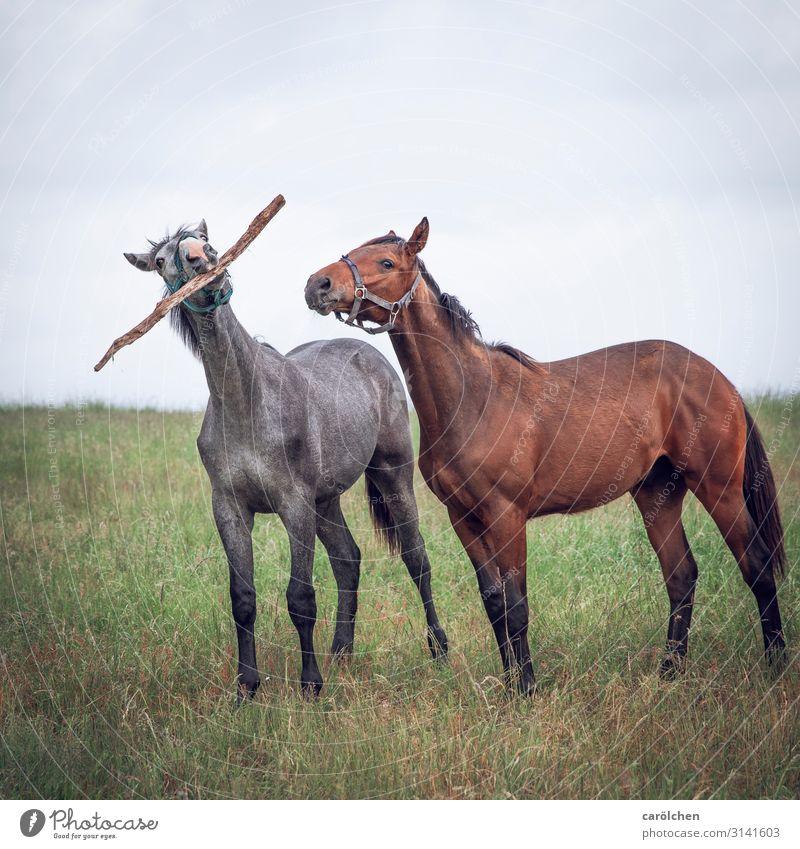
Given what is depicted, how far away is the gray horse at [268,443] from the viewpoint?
18.1ft

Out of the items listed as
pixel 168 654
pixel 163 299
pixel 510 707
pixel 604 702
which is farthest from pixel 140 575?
pixel 604 702

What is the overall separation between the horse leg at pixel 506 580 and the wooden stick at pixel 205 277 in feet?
7.71

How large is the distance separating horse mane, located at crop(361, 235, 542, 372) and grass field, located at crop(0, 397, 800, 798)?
7.00 feet

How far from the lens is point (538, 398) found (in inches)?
243

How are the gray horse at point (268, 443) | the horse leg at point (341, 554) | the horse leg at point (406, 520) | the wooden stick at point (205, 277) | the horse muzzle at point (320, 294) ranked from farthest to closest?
1. the horse leg at point (406, 520)
2. the horse leg at point (341, 554)
3. the gray horse at point (268, 443)
4. the horse muzzle at point (320, 294)
5. the wooden stick at point (205, 277)

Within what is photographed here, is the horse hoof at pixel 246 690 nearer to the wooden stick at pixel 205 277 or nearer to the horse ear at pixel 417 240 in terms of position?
the wooden stick at pixel 205 277

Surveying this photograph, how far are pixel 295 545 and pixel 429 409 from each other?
1.40 meters

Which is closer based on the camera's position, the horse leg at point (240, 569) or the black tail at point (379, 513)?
the horse leg at point (240, 569)

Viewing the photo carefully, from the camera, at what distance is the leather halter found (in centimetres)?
534

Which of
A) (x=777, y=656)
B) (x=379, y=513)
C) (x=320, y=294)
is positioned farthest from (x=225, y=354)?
(x=777, y=656)

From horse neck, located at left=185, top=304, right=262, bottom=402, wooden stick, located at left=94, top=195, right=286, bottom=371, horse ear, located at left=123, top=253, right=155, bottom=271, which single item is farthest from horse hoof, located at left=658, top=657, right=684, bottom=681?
horse ear, located at left=123, top=253, right=155, bottom=271

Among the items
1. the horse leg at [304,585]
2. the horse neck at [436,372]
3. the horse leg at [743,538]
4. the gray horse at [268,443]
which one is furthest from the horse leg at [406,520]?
the horse leg at [743,538]

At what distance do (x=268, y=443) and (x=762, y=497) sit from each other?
13.3ft

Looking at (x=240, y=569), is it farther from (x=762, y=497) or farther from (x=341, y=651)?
(x=762, y=497)
